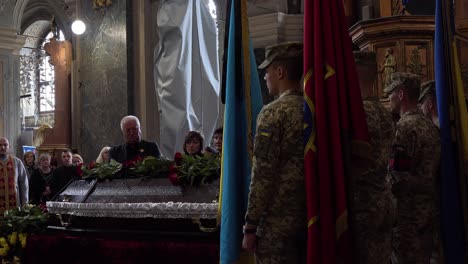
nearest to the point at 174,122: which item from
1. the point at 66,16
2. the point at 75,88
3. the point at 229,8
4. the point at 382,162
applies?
the point at 75,88

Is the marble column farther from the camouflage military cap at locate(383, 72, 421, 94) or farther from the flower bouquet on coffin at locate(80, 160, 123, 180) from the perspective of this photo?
the camouflage military cap at locate(383, 72, 421, 94)

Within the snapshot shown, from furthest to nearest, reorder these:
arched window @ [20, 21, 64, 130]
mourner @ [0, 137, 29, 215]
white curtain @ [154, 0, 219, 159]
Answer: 1. arched window @ [20, 21, 64, 130]
2. white curtain @ [154, 0, 219, 159]
3. mourner @ [0, 137, 29, 215]

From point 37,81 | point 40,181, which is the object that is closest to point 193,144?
point 40,181

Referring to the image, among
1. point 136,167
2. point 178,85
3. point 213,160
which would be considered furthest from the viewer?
point 178,85

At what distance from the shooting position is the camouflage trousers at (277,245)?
8.95ft

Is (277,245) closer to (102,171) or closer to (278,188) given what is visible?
(278,188)

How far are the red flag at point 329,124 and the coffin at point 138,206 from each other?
1743 mm

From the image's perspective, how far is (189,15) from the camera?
8547 millimetres

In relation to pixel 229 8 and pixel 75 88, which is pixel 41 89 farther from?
pixel 229 8

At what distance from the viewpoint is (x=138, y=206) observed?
472cm

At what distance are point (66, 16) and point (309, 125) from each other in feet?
44.0

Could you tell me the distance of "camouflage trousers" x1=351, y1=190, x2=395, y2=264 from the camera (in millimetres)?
2809

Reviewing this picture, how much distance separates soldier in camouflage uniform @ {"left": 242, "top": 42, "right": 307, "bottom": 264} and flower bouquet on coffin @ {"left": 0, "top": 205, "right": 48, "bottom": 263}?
315 centimetres

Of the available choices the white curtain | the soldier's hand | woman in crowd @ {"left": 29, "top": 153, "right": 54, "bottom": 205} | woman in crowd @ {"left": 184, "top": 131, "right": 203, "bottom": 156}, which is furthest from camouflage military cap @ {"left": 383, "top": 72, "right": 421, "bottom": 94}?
woman in crowd @ {"left": 29, "top": 153, "right": 54, "bottom": 205}
